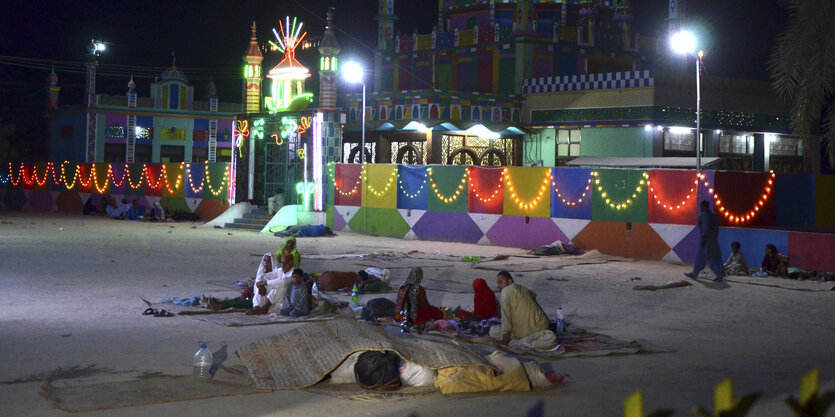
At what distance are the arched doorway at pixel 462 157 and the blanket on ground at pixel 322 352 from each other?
28312mm

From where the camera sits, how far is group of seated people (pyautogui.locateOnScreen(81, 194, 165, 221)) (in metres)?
36.8

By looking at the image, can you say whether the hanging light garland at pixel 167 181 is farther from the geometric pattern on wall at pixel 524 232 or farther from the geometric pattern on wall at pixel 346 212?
the geometric pattern on wall at pixel 524 232

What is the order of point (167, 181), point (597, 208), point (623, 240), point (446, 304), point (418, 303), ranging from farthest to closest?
point (167, 181) < point (597, 208) < point (623, 240) < point (446, 304) < point (418, 303)

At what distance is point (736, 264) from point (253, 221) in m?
17.8

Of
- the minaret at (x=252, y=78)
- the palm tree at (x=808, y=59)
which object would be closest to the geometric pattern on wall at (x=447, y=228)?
the minaret at (x=252, y=78)

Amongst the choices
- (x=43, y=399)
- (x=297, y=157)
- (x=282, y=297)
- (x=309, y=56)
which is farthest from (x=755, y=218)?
(x=309, y=56)

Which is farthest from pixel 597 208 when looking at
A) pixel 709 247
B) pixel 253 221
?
pixel 253 221

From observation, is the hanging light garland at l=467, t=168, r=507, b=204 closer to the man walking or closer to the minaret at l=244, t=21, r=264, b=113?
the man walking

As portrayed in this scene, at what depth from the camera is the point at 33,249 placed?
2266 cm

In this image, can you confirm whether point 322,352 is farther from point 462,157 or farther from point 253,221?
point 462,157

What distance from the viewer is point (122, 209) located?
39.9 metres

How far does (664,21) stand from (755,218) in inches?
1092

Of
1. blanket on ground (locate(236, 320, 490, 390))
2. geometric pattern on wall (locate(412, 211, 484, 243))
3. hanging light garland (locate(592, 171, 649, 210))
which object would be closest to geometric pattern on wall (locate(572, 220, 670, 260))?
hanging light garland (locate(592, 171, 649, 210))

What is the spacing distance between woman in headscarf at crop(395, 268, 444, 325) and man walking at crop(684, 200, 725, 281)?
811 centimetres
